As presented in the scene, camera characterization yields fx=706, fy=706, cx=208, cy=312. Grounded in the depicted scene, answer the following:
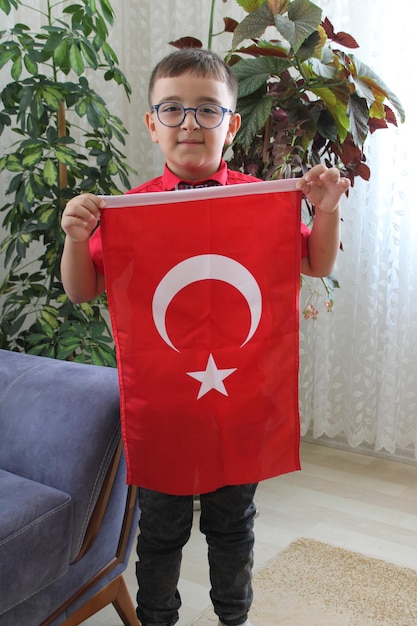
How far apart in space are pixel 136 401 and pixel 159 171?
193cm

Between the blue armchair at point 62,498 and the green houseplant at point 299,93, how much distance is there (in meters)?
0.95

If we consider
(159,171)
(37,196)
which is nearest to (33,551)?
(37,196)

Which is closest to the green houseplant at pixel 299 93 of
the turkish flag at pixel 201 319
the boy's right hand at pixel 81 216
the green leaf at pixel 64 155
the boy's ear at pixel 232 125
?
the green leaf at pixel 64 155

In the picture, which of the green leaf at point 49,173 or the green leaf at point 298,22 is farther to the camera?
the green leaf at point 49,173

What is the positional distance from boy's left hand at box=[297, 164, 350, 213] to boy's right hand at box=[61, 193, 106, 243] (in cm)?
37

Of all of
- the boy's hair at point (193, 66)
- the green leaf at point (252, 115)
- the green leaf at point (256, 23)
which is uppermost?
the green leaf at point (256, 23)

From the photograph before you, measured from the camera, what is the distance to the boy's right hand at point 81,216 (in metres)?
1.24

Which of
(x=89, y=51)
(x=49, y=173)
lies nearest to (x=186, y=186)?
(x=49, y=173)

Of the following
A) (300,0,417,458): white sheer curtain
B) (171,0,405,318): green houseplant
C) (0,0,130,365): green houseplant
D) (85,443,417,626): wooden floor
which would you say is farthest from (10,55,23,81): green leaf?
(85,443,417,626): wooden floor

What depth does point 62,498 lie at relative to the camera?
4.69 feet

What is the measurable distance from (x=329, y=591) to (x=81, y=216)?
1.24 m

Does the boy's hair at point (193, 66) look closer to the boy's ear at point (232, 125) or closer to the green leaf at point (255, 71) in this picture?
the boy's ear at point (232, 125)

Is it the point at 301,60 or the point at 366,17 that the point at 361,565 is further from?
the point at 366,17

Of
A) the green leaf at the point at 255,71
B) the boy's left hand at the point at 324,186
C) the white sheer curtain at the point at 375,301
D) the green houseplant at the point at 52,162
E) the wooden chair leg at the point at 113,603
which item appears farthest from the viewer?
the white sheer curtain at the point at 375,301
